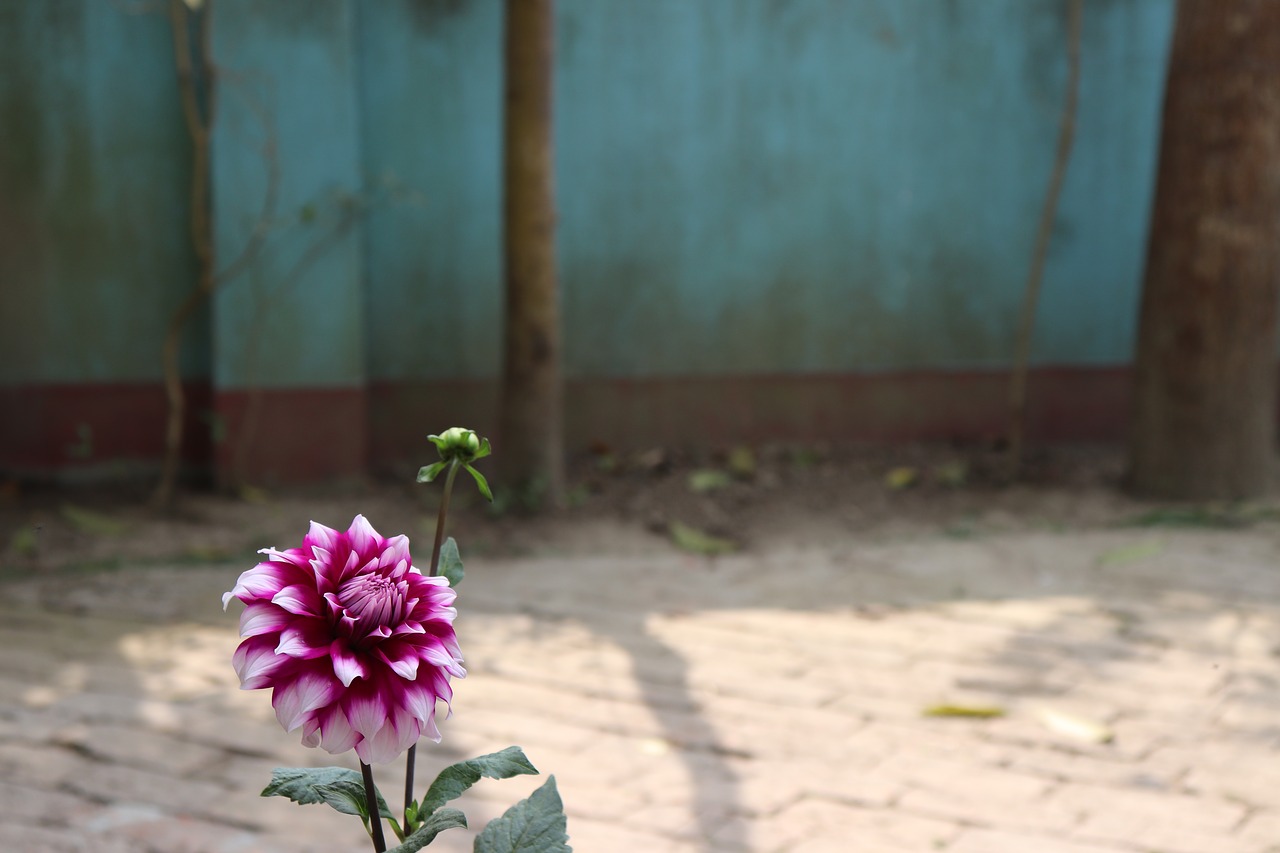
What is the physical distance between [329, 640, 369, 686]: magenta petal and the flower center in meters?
0.03

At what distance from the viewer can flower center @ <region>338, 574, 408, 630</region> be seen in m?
1.25

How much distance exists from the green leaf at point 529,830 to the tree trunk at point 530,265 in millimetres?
3695

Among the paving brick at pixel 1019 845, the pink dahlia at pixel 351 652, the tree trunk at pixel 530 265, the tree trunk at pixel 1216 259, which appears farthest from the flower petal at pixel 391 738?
the tree trunk at pixel 1216 259

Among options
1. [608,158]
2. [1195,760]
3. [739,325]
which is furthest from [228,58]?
[1195,760]

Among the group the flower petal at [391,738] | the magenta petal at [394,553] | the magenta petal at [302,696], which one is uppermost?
the magenta petal at [394,553]

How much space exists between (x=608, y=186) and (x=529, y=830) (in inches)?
191

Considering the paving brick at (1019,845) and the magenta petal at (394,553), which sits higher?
the magenta petal at (394,553)

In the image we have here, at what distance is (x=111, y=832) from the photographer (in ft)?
8.13

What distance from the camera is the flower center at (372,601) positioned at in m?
1.25

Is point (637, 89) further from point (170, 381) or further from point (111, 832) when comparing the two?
point (111, 832)

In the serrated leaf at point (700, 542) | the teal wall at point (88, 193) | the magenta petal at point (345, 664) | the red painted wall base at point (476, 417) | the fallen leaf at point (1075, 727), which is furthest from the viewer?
the red painted wall base at point (476, 417)

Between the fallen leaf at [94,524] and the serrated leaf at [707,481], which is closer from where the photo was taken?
the fallen leaf at [94,524]

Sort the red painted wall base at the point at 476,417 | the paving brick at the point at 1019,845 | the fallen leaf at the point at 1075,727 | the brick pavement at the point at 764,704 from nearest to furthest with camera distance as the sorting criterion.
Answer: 1. the paving brick at the point at 1019,845
2. the brick pavement at the point at 764,704
3. the fallen leaf at the point at 1075,727
4. the red painted wall base at the point at 476,417

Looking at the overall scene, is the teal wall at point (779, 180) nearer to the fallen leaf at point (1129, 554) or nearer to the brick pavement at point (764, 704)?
the brick pavement at point (764, 704)
